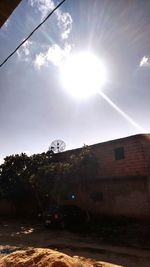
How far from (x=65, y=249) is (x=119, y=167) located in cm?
982

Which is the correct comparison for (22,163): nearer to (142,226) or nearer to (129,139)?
(129,139)

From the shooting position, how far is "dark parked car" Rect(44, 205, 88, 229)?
60.8ft

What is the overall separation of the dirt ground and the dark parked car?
729 mm

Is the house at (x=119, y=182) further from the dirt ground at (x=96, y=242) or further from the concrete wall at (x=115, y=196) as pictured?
the dirt ground at (x=96, y=242)

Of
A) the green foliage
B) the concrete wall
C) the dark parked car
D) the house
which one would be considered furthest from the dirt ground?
the green foliage

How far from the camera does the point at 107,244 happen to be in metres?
13.0

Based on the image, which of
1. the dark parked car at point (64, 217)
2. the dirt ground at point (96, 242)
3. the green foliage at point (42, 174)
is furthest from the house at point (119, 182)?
the dirt ground at point (96, 242)

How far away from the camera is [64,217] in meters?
18.8

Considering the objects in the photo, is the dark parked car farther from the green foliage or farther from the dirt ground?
the green foliage

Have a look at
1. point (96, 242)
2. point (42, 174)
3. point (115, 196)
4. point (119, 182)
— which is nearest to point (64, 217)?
point (42, 174)

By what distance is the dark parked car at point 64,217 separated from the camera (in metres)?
18.5

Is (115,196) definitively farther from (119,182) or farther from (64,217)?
(64,217)

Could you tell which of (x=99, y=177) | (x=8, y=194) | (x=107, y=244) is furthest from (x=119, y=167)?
(x=8, y=194)

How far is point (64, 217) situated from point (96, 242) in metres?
5.52
